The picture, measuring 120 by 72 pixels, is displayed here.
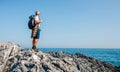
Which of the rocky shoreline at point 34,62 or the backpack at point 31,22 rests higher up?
the backpack at point 31,22

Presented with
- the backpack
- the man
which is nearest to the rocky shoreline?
the man

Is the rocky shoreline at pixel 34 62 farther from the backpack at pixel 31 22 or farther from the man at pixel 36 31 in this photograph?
the backpack at pixel 31 22

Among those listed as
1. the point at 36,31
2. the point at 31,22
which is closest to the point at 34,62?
the point at 36,31

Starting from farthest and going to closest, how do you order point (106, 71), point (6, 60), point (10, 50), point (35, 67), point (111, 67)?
point (111, 67) → point (106, 71) → point (10, 50) → point (6, 60) → point (35, 67)

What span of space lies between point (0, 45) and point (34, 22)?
2.75 m

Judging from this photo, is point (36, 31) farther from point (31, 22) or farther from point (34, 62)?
point (34, 62)

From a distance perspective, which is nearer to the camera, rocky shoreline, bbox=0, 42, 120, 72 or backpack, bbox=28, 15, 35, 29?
rocky shoreline, bbox=0, 42, 120, 72

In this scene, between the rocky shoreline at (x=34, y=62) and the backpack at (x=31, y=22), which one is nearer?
the rocky shoreline at (x=34, y=62)

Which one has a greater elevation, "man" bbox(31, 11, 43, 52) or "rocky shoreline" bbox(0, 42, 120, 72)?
"man" bbox(31, 11, 43, 52)

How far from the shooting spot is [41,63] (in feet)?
54.2

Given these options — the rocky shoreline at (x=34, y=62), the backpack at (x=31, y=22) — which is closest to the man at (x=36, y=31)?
the backpack at (x=31, y=22)

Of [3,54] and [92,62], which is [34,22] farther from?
[92,62]

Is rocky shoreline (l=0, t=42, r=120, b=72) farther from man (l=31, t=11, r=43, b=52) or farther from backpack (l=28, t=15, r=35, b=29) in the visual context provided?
backpack (l=28, t=15, r=35, b=29)

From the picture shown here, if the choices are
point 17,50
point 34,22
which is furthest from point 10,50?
point 34,22
